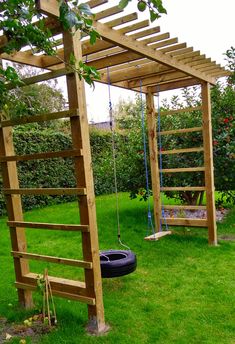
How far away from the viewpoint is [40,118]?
289 centimetres

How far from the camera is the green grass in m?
2.76

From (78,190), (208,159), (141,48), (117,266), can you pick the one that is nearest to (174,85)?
(208,159)

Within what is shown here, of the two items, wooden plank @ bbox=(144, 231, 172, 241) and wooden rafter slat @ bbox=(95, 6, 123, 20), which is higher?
wooden rafter slat @ bbox=(95, 6, 123, 20)

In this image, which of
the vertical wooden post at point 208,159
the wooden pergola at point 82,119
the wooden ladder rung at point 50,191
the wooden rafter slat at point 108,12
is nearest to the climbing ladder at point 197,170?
the vertical wooden post at point 208,159

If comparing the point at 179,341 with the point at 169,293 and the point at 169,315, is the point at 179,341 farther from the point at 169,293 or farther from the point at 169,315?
the point at 169,293

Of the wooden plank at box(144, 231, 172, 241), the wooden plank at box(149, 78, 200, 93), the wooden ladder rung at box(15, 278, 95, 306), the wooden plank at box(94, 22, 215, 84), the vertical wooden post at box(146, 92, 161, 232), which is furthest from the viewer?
the vertical wooden post at box(146, 92, 161, 232)

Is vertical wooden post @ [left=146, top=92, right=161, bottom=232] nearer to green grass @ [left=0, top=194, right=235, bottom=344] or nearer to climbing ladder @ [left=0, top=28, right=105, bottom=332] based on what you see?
green grass @ [left=0, top=194, right=235, bottom=344]

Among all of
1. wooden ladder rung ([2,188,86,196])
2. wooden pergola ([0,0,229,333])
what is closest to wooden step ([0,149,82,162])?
wooden pergola ([0,0,229,333])

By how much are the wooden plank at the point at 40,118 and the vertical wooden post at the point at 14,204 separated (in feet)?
0.34

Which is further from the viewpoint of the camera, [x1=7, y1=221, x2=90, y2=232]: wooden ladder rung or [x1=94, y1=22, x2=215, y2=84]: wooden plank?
[x1=94, y1=22, x2=215, y2=84]: wooden plank

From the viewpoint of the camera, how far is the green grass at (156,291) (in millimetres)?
2758

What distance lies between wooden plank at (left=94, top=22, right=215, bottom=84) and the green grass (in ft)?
7.74

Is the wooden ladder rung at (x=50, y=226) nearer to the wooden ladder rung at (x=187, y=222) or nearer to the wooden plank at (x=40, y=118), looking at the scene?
the wooden plank at (x=40, y=118)

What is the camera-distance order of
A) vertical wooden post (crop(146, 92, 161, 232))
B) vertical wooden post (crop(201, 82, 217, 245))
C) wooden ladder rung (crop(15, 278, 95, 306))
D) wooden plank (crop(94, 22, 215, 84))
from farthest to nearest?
vertical wooden post (crop(146, 92, 161, 232))
vertical wooden post (crop(201, 82, 217, 245))
wooden plank (crop(94, 22, 215, 84))
wooden ladder rung (crop(15, 278, 95, 306))
